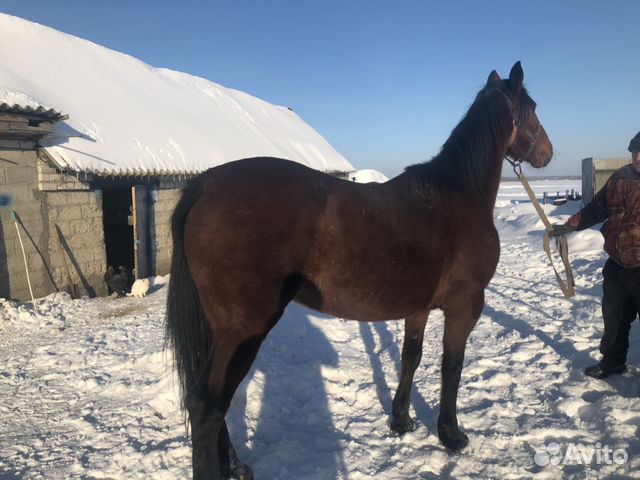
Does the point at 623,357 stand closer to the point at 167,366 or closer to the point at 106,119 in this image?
the point at 167,366

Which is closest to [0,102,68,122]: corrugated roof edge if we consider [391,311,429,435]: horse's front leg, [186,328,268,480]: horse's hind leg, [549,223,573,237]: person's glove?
[186,328,268,480]: horse's hind leg

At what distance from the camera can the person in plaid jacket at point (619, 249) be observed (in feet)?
9.91

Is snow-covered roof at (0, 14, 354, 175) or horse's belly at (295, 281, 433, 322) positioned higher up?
snow-covered roof at (0, 14, 354, 175)

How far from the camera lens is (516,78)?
9.70 ft

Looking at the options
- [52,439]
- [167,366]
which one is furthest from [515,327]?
[52,439]

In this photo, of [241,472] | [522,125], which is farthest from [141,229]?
[522,125]

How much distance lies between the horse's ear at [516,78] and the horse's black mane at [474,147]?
54 mm

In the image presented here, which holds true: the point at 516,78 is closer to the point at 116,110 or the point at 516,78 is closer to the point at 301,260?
the point at 301,260

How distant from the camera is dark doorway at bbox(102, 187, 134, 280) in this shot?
968 cm

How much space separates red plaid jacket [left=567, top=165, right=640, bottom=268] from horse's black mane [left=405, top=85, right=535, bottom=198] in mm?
972

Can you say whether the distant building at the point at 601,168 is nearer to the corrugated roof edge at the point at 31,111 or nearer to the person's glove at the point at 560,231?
the person's glove at the point at 560,231

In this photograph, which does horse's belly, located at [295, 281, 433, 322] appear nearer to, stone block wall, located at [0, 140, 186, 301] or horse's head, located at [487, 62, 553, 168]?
horse's head, located at [487, 62, 553, 168]

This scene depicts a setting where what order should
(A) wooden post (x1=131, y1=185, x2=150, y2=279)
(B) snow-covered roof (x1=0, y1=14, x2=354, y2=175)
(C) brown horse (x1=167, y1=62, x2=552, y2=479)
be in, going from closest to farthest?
1. (C) brown horse (x1=167, y1=62, x2=552, y2=479)
2. (B) snow-covered roof (x1=0, y1=14, x2=354, y2=175)
3. (A) wooden post (x1=131, y1=185, x2=150, y2=279)

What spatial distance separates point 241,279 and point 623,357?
336 centimetres
